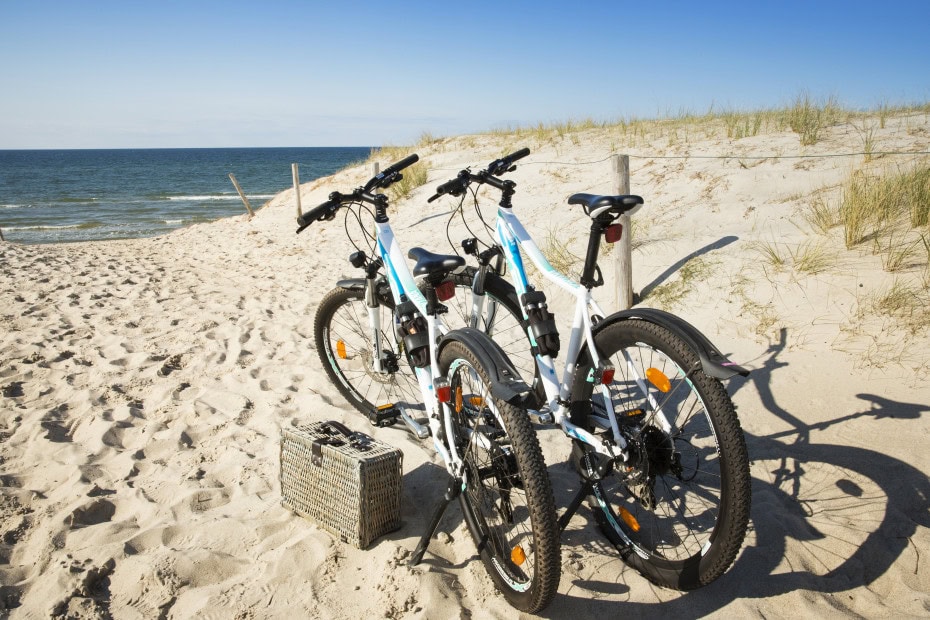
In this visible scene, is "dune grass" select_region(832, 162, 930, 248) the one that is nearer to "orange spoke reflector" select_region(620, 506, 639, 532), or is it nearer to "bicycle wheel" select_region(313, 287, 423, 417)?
"orange spoke reflector" select_region(620, 506, 639, 532)

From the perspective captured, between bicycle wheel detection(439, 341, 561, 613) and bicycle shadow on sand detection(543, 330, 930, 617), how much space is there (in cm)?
23

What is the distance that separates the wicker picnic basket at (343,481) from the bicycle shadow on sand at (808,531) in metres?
0.89

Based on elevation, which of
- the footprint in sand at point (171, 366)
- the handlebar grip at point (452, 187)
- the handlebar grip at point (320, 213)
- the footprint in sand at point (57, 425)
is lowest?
the footprint in sand at point (57, 425)

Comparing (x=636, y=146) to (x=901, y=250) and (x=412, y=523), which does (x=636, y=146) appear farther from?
(x=412, y=523)

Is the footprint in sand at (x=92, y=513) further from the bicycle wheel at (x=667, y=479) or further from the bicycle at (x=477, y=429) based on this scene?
the bicycle wheel at (x=667, y=479)

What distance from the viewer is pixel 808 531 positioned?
109 inches

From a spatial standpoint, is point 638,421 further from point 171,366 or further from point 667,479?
point 171,366

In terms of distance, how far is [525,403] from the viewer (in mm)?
2100

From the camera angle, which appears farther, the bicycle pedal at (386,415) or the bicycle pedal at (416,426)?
the bicycle pedal at (386,415)

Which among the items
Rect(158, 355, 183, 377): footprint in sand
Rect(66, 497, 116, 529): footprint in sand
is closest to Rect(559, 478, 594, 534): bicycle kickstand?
Rect(66, 497, 116, 529): footprint in sand

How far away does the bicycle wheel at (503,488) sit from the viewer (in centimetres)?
209

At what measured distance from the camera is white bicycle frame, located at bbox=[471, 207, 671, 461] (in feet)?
7.89

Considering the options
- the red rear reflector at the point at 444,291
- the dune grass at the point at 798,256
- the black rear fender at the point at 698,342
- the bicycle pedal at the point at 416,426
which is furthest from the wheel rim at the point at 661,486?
the dune grass at the point at 798,256

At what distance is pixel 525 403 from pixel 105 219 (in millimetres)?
23883
